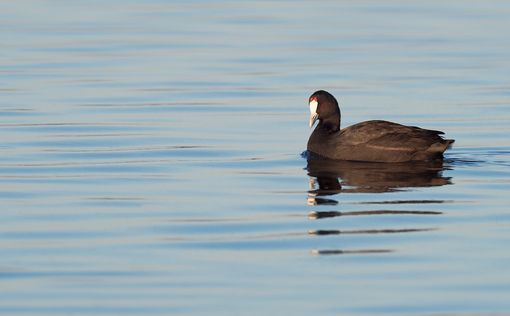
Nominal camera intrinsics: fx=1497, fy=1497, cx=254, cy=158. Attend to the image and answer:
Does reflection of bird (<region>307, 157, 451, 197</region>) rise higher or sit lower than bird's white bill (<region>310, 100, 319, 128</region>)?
lower

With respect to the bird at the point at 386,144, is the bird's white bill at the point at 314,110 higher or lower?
A: higher

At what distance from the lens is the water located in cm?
923

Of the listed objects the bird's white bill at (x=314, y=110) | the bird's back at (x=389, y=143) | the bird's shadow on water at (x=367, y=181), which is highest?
the bird's white bill at (x=314, y=110)

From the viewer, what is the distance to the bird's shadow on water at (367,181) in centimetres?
1160

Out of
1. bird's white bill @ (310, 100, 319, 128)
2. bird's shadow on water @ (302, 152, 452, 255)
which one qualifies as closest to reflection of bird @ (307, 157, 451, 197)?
bird's shadow on water @ (302, 152, 452, 255)

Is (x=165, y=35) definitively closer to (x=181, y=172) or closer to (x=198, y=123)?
(x=198, y=123)

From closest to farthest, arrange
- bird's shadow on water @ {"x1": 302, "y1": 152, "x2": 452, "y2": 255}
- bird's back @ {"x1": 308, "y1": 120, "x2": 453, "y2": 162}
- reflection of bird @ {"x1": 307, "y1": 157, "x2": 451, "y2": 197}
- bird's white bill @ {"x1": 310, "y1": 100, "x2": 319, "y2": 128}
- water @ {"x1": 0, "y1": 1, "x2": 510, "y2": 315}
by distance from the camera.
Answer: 1. water @ {"x1": 0, "y1": 1, "x2": 510, "y2": 315}
2. bird's shadow on water @ {"x1": 302, "y1": 152, "x2": 452, "y2": 255}
3. reflection of bird @ {"x1": 307, "y1": 157, "x2": 451, "y2": 197}
4. bird's back @ {"x1": 308, "y1": 120, "x2": 453, "y2": 162}
5. bird's white bill @ {"x1": 310, "y1": 100, "x2": 319, "y2": 128}

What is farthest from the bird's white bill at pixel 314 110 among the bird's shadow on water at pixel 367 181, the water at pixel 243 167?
the bird's shadow on water at pixel 367 181

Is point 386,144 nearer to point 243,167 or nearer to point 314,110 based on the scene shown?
point 314,110

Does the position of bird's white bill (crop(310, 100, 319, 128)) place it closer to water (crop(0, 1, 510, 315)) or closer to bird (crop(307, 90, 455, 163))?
water (crop(0, 1, 510, 315))

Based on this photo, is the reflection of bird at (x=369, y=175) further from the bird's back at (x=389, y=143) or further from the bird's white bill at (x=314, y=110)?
the bird's white bill at (x=314, y=110)

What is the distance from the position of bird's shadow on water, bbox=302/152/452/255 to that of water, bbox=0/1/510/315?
0.12 ft

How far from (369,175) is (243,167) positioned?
1.21 meters

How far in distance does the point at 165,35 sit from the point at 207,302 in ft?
51.6
